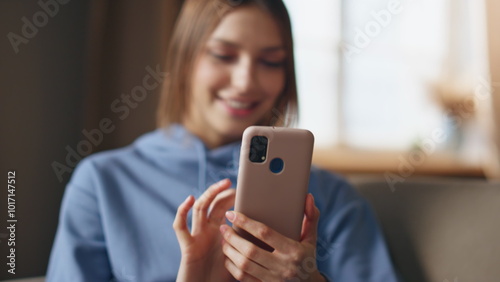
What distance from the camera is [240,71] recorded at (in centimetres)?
57

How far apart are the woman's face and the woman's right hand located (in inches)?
7.3

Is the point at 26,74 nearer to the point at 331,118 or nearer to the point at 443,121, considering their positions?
the point at 331,118

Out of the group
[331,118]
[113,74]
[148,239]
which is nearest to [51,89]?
[113,74]

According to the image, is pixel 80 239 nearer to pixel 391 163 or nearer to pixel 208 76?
pixel 208 76

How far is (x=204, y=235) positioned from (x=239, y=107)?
0.74ft

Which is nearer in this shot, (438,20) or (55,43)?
(55,43)

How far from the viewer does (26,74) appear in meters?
0.54

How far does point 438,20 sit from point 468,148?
0.45m

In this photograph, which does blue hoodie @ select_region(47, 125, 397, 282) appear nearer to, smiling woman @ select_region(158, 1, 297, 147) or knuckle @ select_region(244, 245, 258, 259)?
smiling woman @ select_region(158, 1, 297, 147)

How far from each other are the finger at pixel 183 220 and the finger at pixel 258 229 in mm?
41

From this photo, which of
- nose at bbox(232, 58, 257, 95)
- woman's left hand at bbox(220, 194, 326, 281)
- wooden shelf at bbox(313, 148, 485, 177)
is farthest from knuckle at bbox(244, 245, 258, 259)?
wooden shelf at bbox(313, 148, 485, 177)

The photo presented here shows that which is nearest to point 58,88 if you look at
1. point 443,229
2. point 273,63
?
point 273,63

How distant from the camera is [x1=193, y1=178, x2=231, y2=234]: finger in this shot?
0.39 m

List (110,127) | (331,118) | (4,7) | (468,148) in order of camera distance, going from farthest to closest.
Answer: (468,148) → (331,118) → (110,127) → (4,7)
